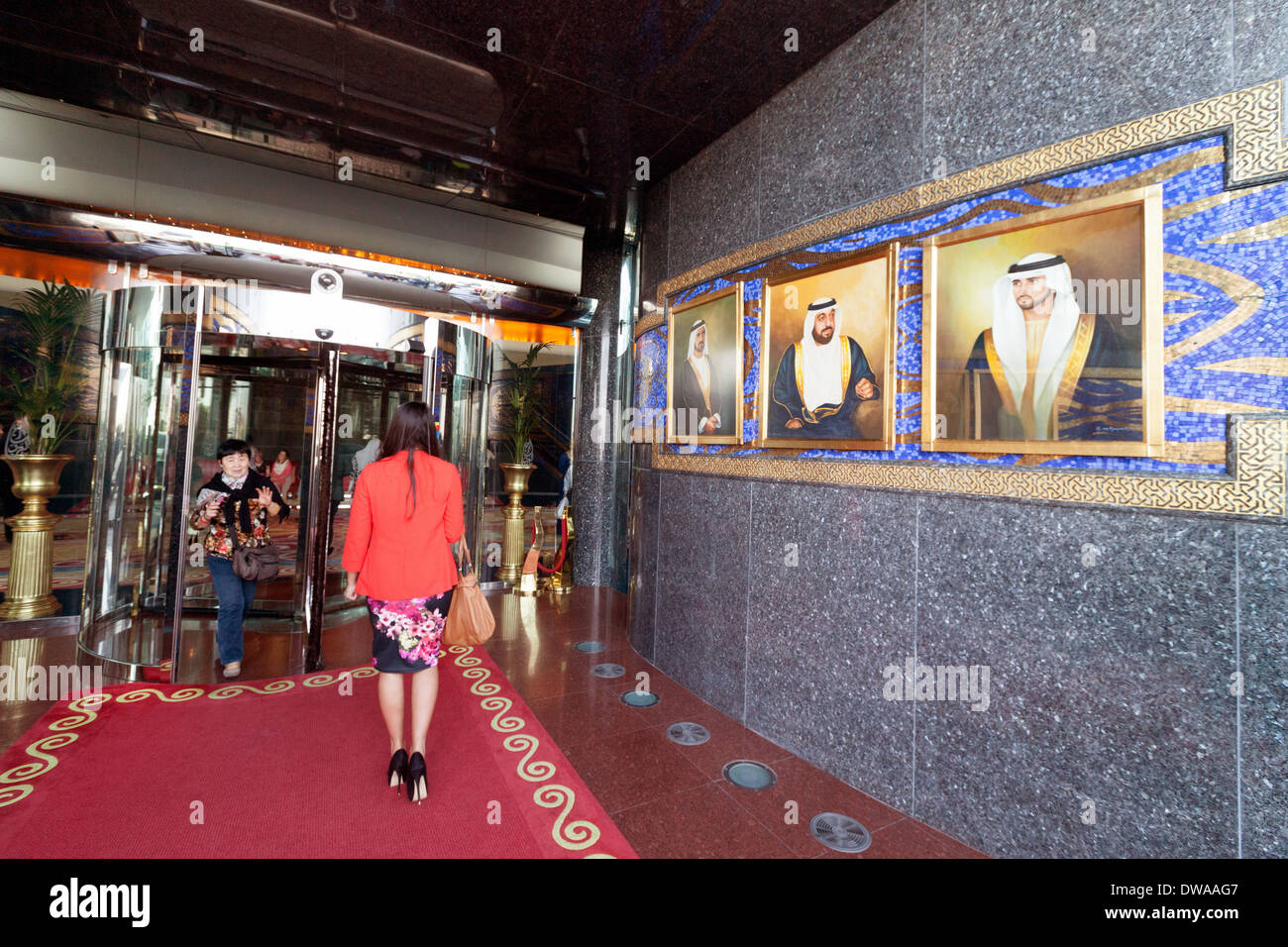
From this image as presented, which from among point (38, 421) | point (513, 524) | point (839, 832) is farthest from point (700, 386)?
point (38, 421)

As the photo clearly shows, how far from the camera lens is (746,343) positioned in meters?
3.65

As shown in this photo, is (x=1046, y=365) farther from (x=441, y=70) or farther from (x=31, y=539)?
(x=31, y=539)

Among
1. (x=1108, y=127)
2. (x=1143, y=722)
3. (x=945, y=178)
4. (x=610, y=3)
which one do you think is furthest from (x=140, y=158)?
(x=1143, y=722)

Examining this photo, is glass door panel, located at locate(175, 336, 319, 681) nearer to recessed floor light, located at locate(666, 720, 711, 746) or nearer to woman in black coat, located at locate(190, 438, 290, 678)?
woman in black coat, located at locate(190, 438, 290, 678)

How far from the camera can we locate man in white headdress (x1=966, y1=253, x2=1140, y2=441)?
2006mm

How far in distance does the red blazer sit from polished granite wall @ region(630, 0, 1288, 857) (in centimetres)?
196

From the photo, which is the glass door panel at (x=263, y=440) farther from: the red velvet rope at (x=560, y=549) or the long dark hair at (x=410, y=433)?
the long dark hair at (x=410, y=433)

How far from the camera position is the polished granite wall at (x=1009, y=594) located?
1.75 meters

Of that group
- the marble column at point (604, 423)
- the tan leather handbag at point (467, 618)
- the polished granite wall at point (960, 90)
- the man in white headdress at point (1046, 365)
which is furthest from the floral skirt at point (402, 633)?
the marble column at point (604, 423)

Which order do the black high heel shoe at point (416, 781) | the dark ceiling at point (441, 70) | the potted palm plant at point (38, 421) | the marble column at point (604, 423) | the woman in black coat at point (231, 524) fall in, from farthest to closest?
the marble column at point (604, 423) → the potted palm plant at point (38, 421) → the woman in black coat at point (231, 524) → the dark ceiling at point (441, 70) → the black high heel shoe at point (416, 781)

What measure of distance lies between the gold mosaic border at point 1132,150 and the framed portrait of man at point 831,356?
25cm

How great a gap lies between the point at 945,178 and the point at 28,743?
560 cm

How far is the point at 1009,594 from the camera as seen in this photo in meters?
2.23

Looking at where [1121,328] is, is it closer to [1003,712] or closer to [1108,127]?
[1108,127]
